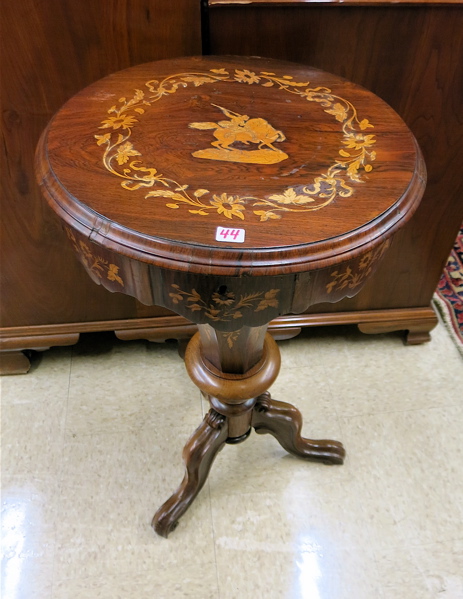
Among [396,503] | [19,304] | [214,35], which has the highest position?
[214,35]

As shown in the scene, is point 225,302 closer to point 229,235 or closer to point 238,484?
point 229,235

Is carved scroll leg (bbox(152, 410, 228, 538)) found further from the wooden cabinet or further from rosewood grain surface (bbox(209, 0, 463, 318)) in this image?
rosewood grain surface (bbox(209, 0, 463, 318))

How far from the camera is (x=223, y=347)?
82cm

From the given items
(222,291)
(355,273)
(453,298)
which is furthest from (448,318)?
(222,291)

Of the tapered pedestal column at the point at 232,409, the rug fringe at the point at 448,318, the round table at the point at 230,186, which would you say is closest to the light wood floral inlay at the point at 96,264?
the round table at the point at 230,186

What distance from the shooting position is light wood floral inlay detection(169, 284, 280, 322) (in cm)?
58

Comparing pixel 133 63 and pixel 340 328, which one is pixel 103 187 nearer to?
pixel 133 63

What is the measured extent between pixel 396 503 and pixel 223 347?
523 millimetres

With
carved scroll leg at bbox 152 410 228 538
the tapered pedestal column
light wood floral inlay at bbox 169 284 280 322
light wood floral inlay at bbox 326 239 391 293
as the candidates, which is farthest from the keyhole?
carved scroll leg at bbox 152 410 228 538

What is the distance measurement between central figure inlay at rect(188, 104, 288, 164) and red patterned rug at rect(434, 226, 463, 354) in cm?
89

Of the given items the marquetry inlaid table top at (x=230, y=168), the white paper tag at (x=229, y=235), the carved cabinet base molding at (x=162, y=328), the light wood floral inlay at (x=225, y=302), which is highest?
the marquetry inlaid table top at (x=230, y=168)

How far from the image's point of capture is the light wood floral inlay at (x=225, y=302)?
58 cm

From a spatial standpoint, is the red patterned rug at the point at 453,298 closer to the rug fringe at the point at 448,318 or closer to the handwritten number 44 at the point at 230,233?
the rug fringe at the point at 448,318

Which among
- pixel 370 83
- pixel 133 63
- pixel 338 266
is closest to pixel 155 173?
pixel 338 266
